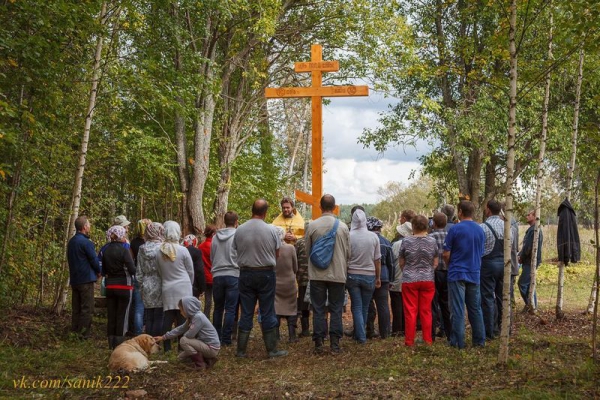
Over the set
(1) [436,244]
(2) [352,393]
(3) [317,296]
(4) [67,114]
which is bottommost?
(2) [352,393]

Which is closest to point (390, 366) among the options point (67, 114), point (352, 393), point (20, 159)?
point (352, 393)

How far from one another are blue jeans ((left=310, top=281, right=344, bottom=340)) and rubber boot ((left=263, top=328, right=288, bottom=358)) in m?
0.53

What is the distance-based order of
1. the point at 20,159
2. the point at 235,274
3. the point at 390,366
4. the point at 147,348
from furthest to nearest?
the point at 20,159
the point at 235,274
the point at 147,348
the point at 390,366

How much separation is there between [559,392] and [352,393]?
190 cm

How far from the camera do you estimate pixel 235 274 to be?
9391mm

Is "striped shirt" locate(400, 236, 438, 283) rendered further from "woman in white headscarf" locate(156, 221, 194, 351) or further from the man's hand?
"woman in white headscarf" locate(156, 221, 194, 351)

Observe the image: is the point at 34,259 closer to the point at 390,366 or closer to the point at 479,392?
the point at 390,366

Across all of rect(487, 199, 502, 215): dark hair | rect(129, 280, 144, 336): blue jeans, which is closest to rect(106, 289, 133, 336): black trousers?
rect(129, 280, 144, 336): blue jeans

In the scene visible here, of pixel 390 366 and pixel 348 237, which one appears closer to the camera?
pixel 390 366

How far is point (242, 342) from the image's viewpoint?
856 cm

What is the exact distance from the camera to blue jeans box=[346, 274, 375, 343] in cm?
912

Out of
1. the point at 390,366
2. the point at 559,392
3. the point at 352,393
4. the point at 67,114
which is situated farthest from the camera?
the point at 67,114

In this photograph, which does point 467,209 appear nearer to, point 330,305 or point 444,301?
point 444,301

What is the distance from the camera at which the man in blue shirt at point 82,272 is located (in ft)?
31.8
